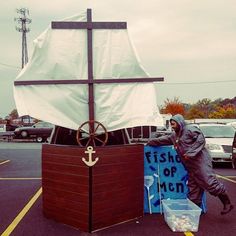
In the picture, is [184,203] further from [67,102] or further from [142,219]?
[67,102]

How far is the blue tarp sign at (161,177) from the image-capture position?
7410 mm

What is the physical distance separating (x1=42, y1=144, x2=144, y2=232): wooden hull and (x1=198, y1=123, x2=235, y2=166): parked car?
8282mm

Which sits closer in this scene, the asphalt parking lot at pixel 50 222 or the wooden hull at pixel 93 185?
the wooden hull at pixel 93 185

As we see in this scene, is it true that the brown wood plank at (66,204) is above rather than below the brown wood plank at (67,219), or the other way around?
above

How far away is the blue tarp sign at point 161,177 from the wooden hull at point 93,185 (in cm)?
52

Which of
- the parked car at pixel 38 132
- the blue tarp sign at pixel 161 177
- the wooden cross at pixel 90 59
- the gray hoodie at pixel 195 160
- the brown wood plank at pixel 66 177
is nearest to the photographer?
the brown wood plank at pixel 66 177

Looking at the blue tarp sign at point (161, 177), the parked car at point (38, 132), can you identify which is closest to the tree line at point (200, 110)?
the parked car at point (38, 132)

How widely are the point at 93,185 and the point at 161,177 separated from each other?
6.24 ft

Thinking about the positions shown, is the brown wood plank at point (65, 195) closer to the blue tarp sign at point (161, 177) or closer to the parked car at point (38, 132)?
the blue tarp sign at point (161, 177)

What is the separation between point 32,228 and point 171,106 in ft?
277

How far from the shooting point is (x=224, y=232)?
244 inches

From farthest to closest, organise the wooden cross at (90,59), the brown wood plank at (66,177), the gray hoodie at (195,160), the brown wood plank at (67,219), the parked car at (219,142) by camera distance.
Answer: the parked car at (219,142), the gray hoodie at (195,160), the wooden cross at (90,59), the brown wood plank at (67,219), the brown wood plank at (66,177)

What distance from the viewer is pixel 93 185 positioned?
5977 millimetres

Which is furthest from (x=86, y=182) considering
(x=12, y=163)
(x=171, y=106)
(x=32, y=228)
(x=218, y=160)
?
(x=171, y=106)
